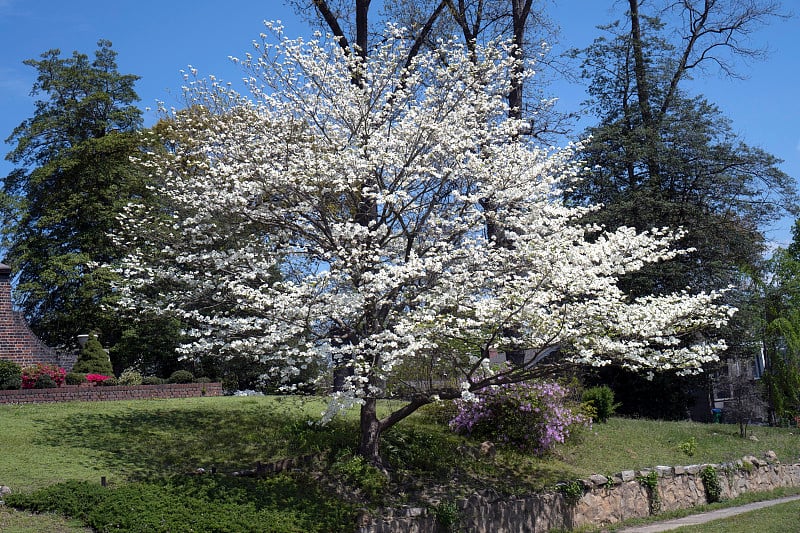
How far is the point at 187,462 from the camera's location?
10.4m

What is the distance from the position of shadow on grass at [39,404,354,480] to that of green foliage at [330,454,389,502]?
65 centimetres

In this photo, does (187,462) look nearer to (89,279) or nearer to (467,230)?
(467,230)

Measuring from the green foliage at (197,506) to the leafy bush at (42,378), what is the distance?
6.57m

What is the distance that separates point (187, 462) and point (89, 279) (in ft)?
53.2

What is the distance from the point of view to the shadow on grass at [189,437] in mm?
10375

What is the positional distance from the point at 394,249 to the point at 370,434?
304 centimetres

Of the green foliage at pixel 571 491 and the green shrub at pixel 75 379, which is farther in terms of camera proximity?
the green shrub at pixel 75 379

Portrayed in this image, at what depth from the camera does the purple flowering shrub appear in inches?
507

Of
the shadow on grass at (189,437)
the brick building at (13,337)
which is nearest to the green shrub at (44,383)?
the shadow on grass at (189,437)

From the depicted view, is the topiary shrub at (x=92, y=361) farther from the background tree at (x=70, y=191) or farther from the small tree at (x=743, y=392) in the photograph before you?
the small tree at (x=743, y=392)

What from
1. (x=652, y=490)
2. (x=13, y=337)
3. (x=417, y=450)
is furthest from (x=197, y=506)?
(x=13, y=337)

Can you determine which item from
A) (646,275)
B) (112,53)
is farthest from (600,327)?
(112,53)

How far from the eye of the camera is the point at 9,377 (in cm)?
1455

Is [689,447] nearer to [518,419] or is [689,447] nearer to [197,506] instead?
[518,419]
